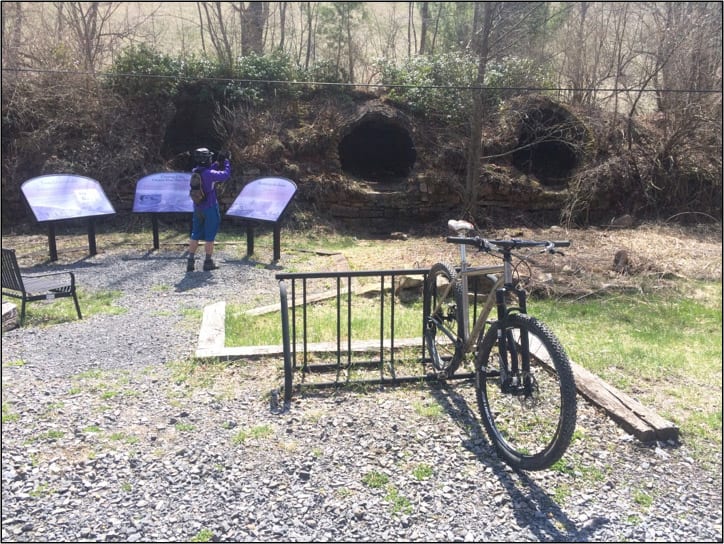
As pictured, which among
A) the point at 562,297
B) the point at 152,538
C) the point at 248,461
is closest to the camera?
the point at 152,538

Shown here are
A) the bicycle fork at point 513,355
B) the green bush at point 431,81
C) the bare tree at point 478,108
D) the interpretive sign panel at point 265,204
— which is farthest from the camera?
the green bush at point 431,81

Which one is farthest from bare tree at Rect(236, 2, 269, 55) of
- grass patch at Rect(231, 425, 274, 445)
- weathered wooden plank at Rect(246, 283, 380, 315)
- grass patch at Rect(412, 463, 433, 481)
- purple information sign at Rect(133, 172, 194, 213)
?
grass patch at Rect(412, 463, 433, 481)

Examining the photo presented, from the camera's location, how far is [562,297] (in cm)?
709

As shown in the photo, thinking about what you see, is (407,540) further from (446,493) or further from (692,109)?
(692,109)

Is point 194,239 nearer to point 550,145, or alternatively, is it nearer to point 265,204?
point 265,204

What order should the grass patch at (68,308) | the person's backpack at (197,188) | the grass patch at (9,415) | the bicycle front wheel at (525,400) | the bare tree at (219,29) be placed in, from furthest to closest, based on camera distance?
the bare tree at (219,29) < the person's backpack at (197,188) < the grass patch at (68,308) < the grass patch at (9,415) < the bicycle front wheel at (525,400)

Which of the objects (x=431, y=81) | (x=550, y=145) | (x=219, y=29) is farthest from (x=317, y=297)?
(x=219, y=29)

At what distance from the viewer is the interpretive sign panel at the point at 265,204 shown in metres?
9.09

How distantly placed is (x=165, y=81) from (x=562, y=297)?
34.0 feet

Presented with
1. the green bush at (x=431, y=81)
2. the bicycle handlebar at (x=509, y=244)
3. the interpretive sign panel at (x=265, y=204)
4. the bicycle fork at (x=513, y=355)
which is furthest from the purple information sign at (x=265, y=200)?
the bicycle fork at (x=513, y=355)

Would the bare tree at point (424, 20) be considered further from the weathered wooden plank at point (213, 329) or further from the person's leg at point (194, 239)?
the weathered wooden plank at point (213, 329)

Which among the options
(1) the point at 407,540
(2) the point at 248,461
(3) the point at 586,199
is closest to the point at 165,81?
(3) the point at 586,199

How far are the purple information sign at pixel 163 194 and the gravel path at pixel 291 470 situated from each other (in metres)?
5.65

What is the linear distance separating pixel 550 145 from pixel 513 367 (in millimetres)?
12814
